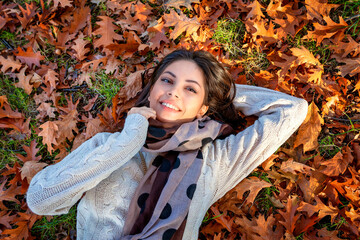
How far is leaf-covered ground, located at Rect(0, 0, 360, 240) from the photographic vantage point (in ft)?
8.75

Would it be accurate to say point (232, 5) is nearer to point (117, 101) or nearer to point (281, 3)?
point (281, 3)

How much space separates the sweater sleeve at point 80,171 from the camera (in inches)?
81.1

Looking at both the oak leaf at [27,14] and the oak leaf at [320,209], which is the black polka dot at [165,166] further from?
the oak leaf at [27,14]

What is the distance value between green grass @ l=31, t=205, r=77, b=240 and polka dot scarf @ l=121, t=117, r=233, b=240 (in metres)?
1.13

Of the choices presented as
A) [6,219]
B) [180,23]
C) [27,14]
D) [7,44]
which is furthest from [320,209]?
[7,44]

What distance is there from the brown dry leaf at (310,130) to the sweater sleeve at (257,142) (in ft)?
0.88

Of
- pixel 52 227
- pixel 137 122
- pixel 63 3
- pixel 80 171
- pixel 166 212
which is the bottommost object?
pixel 52 227

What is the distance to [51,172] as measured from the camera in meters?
2.17

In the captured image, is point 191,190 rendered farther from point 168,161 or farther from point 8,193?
point 8,193

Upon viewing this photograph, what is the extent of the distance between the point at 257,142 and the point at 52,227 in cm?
249

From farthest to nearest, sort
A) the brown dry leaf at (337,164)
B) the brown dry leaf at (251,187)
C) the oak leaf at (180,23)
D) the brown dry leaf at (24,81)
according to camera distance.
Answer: the brown dry leaf at (24,81)
the oak leaf at (180,23)
the brown dry leaf at (251,187)
the brown dry leaf at (337,164)

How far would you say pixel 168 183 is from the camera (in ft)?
7.73

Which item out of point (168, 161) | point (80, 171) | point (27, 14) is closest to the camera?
point (80, 171)

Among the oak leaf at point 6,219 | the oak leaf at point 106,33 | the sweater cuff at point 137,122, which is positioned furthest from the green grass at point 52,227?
the oak leaf at point 106,33
